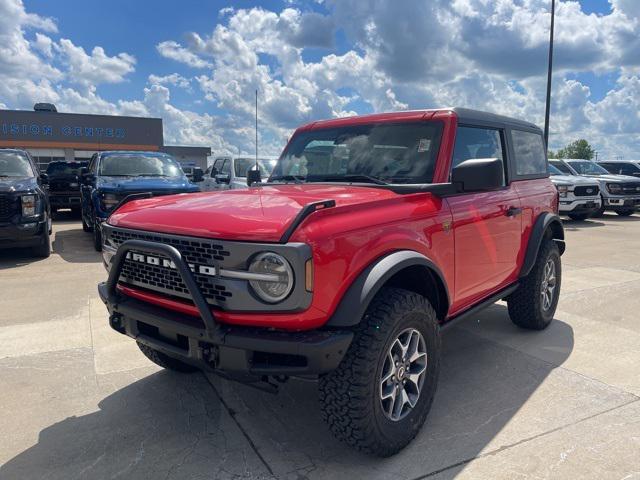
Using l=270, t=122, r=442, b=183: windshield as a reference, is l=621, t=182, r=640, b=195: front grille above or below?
below

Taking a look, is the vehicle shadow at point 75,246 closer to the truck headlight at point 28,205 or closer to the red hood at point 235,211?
the truck headlight at point 28,205

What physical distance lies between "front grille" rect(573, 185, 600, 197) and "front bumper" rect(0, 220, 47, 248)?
12920 millimetres

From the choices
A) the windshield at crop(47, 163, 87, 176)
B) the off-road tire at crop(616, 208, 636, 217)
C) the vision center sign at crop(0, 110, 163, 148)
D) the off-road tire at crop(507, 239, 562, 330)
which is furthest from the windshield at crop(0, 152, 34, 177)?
the vision center sign at crop(0, 110, 163, 148)

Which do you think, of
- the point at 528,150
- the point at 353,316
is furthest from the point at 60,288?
the point at 528,150

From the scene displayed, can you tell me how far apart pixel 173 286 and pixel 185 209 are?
1.48ft

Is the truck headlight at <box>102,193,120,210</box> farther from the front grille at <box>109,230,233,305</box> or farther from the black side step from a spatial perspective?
the black side step

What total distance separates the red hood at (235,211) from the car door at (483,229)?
2.21 ft

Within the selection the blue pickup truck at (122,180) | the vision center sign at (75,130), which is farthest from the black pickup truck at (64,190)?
the vision center sign at (75,130)

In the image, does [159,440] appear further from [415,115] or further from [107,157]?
[107,157]

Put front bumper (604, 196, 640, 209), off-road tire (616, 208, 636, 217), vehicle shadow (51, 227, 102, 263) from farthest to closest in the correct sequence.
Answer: off-road tire (616, 208, 636, 217) → front bumper (604, 196, 640, 209) → vehicle shadow (51, 227, 102, 263)

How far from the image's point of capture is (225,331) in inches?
92.0

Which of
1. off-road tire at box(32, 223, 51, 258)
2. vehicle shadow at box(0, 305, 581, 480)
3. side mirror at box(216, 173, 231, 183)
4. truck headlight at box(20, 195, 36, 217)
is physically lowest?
vehicle shadow at box(0, 305, 581, 480)

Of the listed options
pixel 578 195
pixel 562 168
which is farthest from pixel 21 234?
pixel 562 168

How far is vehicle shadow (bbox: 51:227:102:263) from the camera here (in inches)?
322
